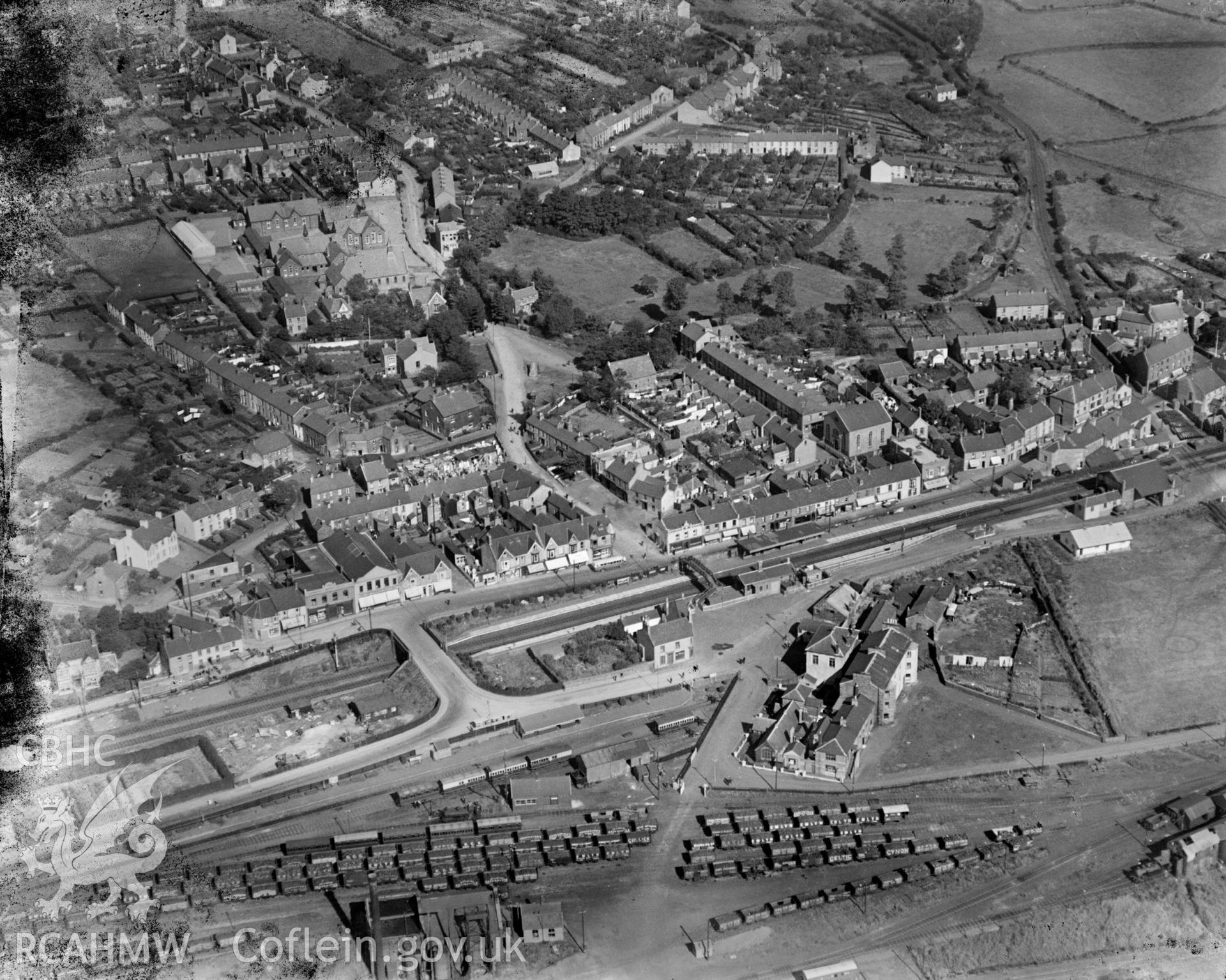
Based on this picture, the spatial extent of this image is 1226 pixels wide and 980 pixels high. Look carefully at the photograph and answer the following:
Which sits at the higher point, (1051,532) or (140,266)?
(1051,532)

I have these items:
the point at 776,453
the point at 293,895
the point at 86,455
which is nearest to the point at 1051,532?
the point at 776,453

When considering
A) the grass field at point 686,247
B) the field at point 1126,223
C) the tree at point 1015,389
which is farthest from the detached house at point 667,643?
the field at point 1126,223

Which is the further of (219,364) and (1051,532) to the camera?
(219,364)

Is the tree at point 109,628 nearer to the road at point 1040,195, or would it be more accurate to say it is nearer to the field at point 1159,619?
the field at point 1159,619

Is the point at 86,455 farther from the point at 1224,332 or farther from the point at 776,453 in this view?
the point at 1224,332

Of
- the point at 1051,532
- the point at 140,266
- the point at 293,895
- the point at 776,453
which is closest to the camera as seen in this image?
the point at 293,895

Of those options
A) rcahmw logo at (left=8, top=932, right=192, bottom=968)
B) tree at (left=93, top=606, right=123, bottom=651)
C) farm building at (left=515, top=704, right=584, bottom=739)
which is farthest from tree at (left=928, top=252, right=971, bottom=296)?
rcahmw logo at (left=8, top=932, right=192, bottom=968)

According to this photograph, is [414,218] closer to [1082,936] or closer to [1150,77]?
[1150,77]
